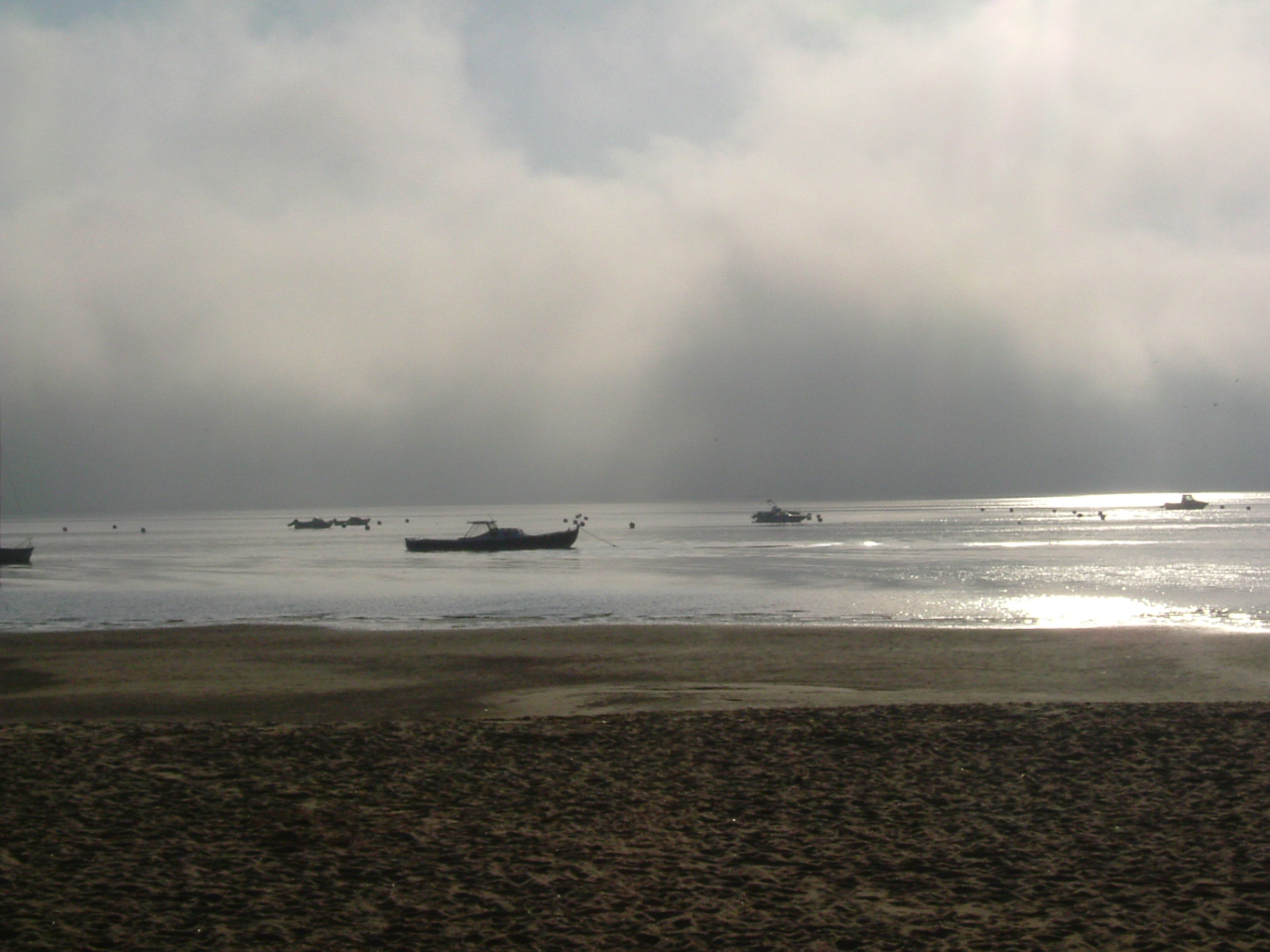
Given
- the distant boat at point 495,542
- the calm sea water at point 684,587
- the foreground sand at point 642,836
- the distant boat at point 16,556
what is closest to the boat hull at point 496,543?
the distant boat at point 495,542

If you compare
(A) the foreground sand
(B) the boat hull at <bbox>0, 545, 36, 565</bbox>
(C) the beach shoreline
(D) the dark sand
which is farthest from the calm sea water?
(A) the foreground sand

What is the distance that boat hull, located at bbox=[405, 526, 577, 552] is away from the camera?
9675 cm

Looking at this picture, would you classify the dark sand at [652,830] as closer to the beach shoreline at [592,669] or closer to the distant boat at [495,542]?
the beach shoreline at [592,669]

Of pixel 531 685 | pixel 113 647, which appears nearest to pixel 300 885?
pixel 531 685

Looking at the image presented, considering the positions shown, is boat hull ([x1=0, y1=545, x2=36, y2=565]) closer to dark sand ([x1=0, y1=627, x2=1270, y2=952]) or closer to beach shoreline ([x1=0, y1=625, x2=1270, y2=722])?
beach shoreline ([x1=0, y1=625, x2=1270, y2=722])

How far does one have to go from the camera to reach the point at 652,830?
8898 millimetres

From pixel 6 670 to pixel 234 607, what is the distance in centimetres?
2053

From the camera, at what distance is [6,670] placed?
2450cm

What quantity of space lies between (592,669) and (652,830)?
14.5 metres

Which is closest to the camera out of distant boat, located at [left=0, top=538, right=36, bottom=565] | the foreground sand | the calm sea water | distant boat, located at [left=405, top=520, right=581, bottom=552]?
the foreground sand

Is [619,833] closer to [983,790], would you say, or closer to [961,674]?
[983,790]

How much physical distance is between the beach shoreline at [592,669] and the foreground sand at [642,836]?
5395 millimetres

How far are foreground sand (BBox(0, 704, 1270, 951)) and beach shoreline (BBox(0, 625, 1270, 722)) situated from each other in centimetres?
539

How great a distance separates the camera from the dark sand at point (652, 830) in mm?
6867
